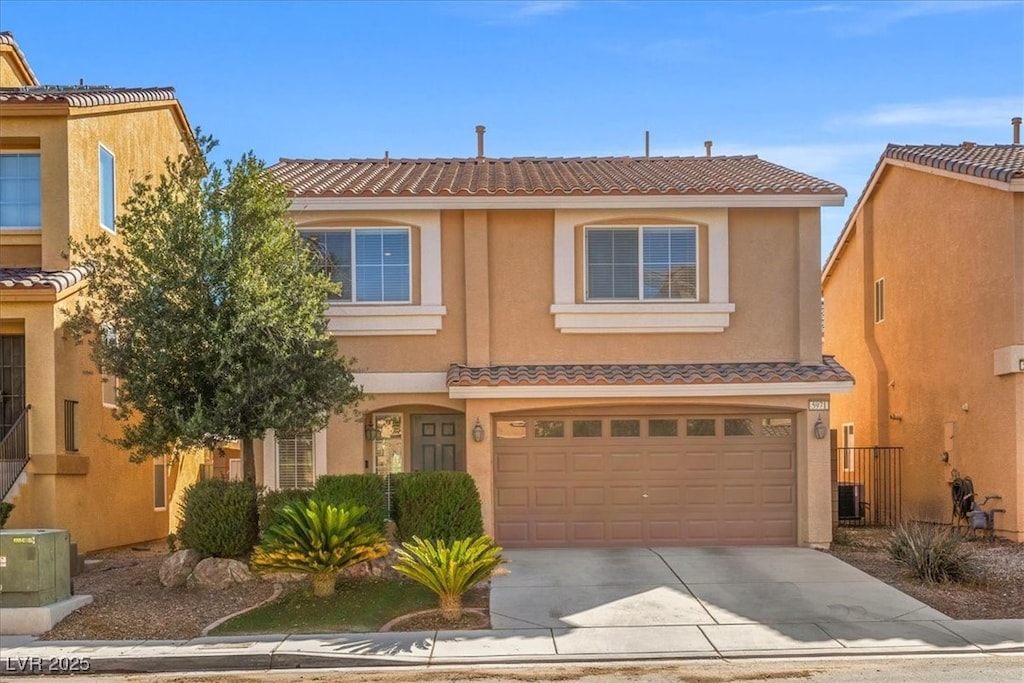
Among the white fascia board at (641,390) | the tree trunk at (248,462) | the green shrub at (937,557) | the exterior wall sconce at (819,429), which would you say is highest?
the white fascia board at (641,390)

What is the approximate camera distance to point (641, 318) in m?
18.5

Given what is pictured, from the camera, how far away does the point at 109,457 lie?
1925 cm

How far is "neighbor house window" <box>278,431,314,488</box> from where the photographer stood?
60.2 ft

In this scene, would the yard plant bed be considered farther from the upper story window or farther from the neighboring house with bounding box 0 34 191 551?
the upper story window

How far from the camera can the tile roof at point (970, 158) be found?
18.2 m

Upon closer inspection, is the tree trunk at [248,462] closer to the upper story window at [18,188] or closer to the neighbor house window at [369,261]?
the neighbor house window at [369,261]

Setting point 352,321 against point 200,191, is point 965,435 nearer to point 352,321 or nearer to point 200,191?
point 352,321

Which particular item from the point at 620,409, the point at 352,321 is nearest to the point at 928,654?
the point at 620,409

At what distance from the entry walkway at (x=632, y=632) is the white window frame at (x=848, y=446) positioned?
30.5 feet

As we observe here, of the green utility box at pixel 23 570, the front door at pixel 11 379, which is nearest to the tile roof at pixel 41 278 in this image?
the front door at pixel 11 379

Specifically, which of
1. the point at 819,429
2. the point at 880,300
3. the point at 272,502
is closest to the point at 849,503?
the point at 819,429

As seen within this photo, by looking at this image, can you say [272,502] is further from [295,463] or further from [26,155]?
[26,155]

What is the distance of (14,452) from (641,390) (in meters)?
9.56

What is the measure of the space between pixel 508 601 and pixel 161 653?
4.28 m
